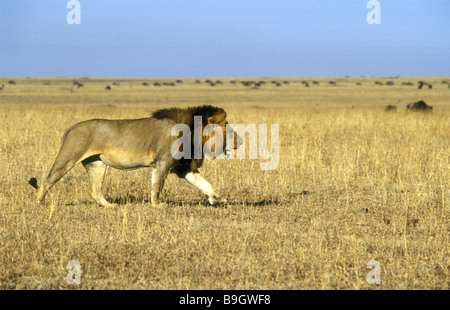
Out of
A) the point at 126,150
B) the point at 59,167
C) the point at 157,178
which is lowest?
the point at 157,178

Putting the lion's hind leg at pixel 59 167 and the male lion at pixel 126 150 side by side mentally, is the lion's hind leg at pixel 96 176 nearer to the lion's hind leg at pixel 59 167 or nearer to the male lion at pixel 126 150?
the male lion at pixel 126 150

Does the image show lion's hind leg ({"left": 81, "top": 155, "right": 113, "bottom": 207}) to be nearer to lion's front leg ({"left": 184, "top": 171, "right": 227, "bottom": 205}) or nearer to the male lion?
the male lion

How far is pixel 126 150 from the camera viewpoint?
884cm

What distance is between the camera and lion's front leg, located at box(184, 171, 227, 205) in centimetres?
909

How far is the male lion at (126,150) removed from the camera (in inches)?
345

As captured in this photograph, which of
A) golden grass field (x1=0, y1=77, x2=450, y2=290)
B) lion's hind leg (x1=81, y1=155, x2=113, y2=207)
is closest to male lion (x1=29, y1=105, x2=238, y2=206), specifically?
lion's hind leg (x1=81, y1=155, x2=113, y2=207)

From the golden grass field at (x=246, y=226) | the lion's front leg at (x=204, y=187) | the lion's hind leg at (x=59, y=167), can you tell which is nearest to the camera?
the golden grass field at (x=246, y=226)

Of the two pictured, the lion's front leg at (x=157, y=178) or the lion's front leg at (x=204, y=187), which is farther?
the lion's front leg at (x=204, y=187)

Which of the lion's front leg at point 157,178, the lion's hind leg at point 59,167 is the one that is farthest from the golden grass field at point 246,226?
the lion's hind leg at point 59,167

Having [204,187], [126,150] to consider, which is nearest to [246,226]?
[204,187]

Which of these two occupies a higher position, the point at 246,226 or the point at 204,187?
the point at 204,187

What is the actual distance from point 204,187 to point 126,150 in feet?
4.23

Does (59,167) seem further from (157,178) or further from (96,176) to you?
(157,178)

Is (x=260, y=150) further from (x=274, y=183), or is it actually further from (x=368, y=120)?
(x=368, y=120)
